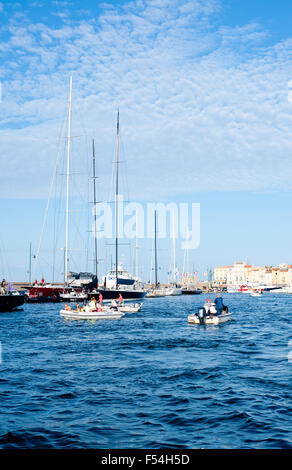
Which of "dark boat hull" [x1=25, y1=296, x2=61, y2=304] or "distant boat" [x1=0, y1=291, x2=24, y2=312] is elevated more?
"distant boat" [x1=0, y1=291, x2=24, y2=312]

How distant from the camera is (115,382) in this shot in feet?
55.8

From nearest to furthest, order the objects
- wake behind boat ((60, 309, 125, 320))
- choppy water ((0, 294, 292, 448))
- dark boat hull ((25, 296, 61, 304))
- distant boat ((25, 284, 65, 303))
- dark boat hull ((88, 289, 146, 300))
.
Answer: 1. choppy water ((0, 294, 292, 448))
2. wake behind boat ((60, 309, 125, 320))
3. dark boat hull ((88, 289, 146, 300))
4. dark boat hull ((25, 296, 61, 304))
5. distant boat ((25, 284, 65, 303))

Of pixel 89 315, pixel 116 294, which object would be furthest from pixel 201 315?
pixel 116 294

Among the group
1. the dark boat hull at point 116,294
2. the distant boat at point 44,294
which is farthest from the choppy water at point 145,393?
the distant boat at point 44,294

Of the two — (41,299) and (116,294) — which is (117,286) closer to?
(116,294)

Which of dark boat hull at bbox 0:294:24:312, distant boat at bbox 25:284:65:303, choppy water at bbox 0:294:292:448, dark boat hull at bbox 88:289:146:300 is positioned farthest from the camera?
distant boat at bbox 25:284:65:303

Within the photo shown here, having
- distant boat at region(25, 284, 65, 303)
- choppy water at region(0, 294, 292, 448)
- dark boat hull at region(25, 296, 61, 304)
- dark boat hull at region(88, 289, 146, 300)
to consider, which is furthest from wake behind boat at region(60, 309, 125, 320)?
distant boat at region(25, 284, 65, 303)

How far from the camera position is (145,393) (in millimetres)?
15336

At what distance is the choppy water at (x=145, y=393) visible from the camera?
1095 cm

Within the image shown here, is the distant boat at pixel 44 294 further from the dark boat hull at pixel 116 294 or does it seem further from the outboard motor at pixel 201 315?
the outboard motor at pixel 201 315

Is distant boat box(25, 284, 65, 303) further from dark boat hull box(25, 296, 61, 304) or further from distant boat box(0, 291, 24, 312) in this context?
distant boat box(0, 291, 24, 312)

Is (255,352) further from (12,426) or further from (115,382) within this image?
(12,426)

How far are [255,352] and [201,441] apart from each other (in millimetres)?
14880

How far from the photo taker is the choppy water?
35.9 feet
